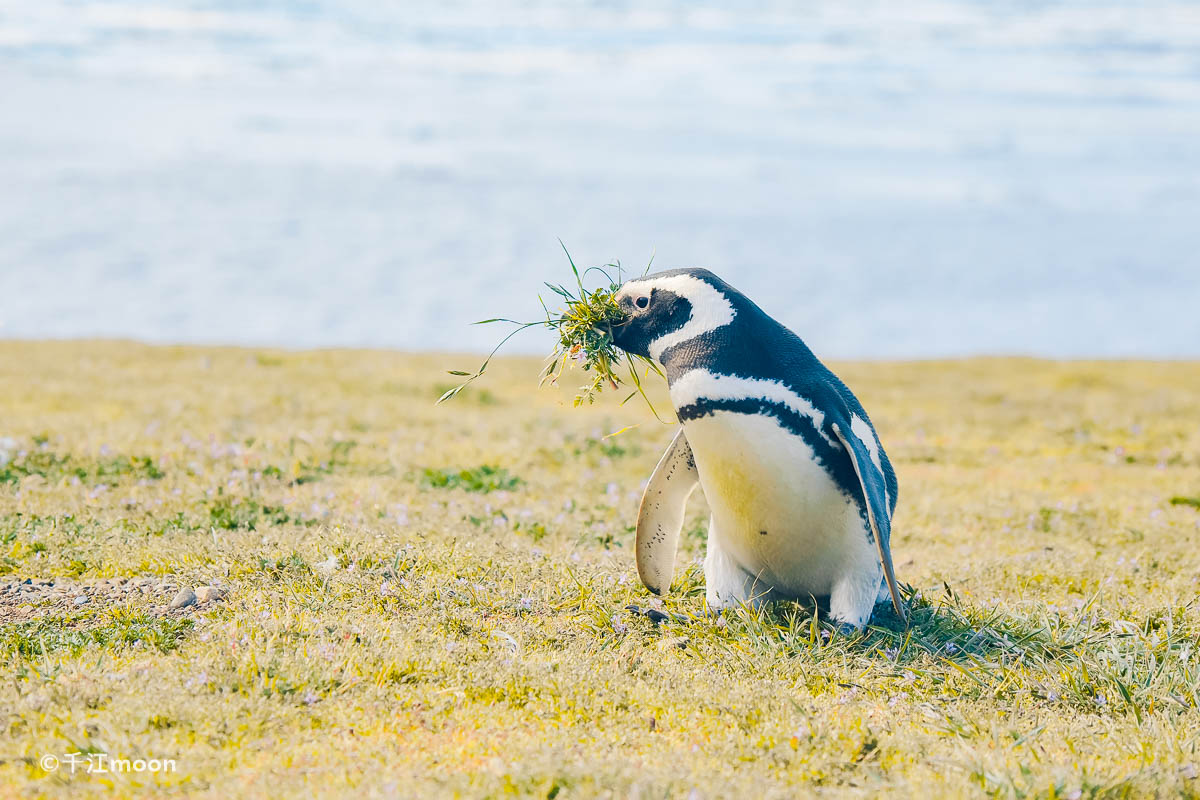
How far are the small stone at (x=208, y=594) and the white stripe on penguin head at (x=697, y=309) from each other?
242 cm

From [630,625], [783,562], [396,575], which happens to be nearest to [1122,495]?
[783,562]

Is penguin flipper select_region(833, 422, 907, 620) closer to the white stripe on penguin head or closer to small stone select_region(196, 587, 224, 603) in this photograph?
the white stripe on penguin head

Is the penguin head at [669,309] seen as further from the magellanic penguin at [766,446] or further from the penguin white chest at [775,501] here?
the penguin white chest at [775,501]

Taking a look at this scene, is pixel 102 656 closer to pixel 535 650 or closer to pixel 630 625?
pixel 535 650

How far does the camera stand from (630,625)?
5203 mm

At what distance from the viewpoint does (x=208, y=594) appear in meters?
5.21

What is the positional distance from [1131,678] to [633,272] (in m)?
2.99

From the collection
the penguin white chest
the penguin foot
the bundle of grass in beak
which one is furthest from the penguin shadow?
the bundle of grass in beak

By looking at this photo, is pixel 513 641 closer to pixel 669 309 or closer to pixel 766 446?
pixel 766 446

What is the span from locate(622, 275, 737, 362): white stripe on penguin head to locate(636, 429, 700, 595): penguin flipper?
584mm

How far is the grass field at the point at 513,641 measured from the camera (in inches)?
149

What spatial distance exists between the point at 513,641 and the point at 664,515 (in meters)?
1.24

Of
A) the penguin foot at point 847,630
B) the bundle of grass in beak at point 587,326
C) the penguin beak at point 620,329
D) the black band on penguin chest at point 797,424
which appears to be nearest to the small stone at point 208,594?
the bundle of grass in beak at point 587,326

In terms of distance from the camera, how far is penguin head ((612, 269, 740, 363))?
5.08 metres
